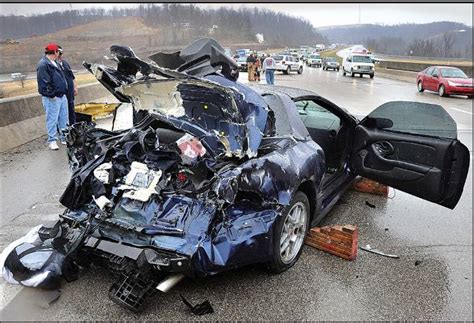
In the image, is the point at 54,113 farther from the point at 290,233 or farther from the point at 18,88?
the point at 290,233

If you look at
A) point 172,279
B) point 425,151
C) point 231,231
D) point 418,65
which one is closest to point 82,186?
point 172,279

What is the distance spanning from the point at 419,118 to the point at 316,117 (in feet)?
4.16

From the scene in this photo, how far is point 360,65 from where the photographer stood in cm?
3344

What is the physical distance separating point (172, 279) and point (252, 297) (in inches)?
23.8

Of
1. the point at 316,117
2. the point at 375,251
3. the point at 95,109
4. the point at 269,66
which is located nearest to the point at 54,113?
the point at 95,109

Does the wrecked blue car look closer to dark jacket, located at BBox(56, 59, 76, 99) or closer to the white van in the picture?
dark jacket, located at BBox(56, 59, 76, 99)

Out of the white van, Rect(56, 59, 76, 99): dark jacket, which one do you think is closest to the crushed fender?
Rect(56, 59, 76, 99): dark jacket

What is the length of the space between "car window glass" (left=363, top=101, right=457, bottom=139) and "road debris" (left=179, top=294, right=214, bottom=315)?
265 cm

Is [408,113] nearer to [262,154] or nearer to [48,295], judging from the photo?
[262,154]

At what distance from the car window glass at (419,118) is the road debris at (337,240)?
1268mm

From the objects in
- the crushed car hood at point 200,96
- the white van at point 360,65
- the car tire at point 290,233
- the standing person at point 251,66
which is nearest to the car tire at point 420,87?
the standing person at point 251,66

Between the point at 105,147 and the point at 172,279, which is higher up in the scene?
the point at 105,147

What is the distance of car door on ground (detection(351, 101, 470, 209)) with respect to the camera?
12.9 feet

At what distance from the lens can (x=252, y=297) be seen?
3070 mm
